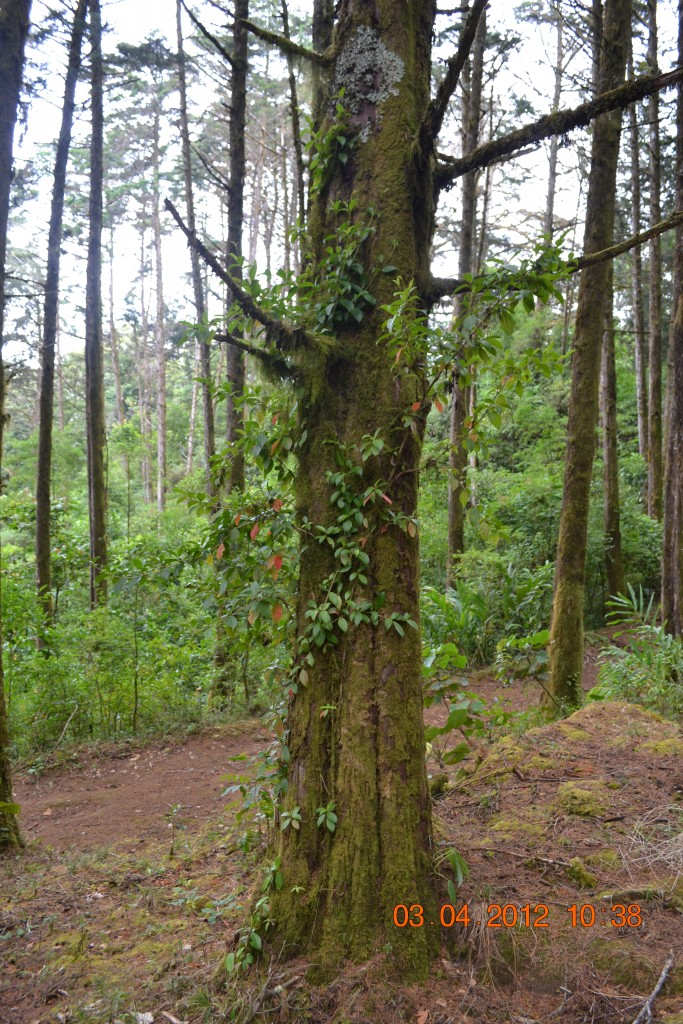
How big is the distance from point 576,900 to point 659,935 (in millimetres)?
371

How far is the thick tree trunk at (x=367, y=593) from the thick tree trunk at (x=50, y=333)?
28.6 feet

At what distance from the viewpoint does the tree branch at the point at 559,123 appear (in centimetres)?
280

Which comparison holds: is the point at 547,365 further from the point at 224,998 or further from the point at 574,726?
the point at 574,726

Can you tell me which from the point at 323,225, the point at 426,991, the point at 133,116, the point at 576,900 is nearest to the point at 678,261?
the point at 323,225

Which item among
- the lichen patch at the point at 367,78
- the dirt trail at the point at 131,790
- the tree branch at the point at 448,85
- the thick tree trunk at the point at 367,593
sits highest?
the lichen patch at the point at 367,78

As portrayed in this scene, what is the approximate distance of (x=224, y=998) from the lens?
267cm

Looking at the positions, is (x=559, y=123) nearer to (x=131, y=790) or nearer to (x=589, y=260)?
(x=589, y=260)

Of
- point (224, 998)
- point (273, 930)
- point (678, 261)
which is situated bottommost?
point (224, 998)

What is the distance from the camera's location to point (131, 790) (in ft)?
22.6

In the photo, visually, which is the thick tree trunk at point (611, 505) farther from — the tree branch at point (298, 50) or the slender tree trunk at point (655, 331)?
the tree branch at point (298, 50)

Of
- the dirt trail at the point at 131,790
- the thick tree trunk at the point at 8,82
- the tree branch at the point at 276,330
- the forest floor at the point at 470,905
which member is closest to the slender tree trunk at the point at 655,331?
the forest floor at the point at 470,905

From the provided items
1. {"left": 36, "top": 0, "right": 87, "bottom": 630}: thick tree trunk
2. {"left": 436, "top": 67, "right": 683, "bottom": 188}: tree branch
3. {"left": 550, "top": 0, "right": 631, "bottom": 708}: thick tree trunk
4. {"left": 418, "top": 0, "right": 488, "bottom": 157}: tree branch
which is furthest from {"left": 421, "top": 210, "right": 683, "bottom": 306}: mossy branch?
{"left": 36, "top": 0, "right": 87, "bottom": 630}: thick tree trunk

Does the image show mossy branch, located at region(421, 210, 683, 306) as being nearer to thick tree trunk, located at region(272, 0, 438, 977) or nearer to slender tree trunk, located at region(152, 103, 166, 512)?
thick tree trunk, located at region(272, 0, 438, 977)
